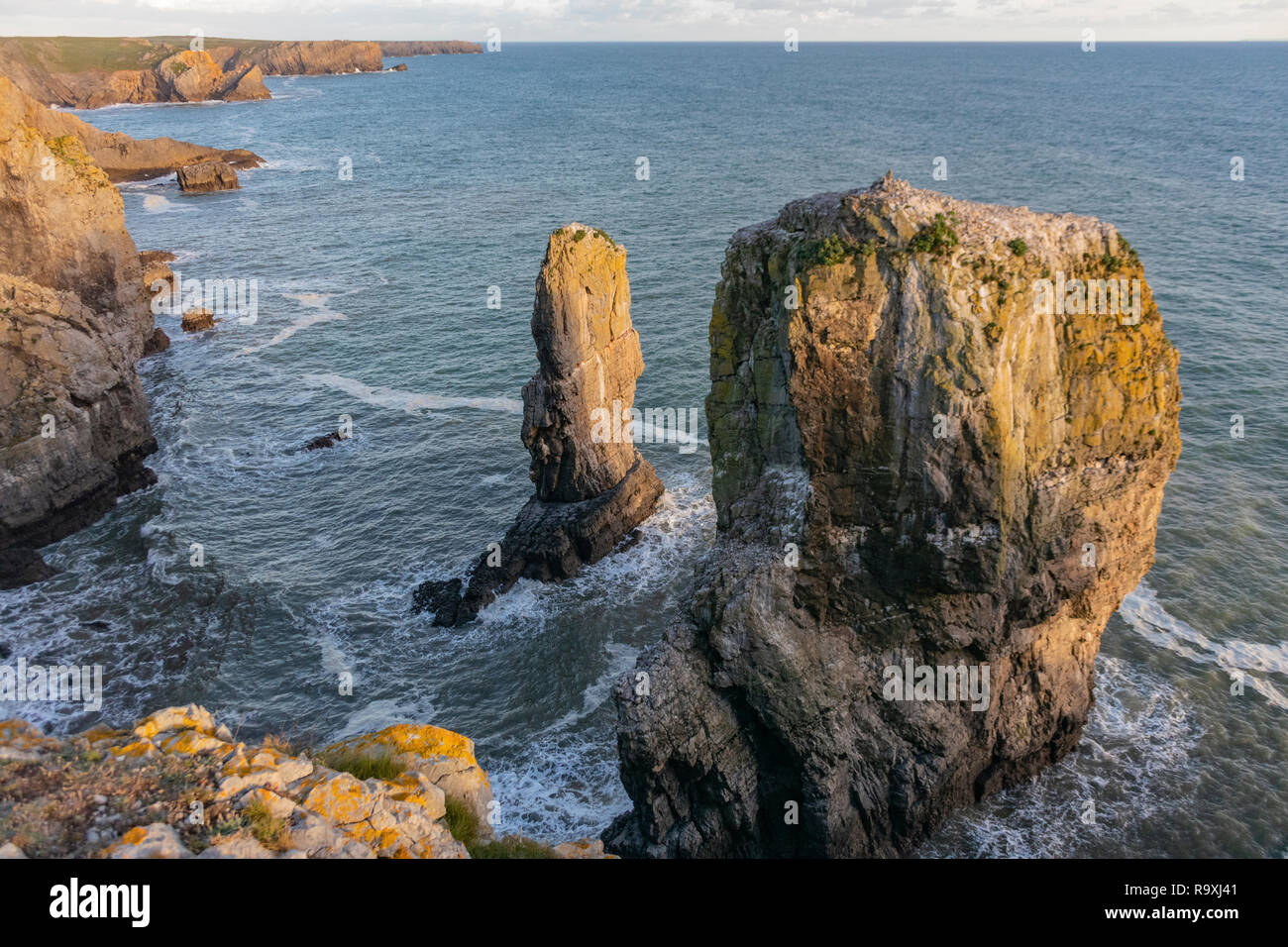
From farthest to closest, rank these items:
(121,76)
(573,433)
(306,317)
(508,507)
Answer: (121,76) → (306,317) → (508,507) → (573,433)

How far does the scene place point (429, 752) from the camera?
1733cm

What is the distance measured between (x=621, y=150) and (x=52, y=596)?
99.5 metres

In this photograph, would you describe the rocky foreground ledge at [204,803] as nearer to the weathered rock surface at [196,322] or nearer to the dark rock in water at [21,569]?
the dark rock in water at [21,569]

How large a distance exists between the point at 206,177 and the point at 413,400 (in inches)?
2808

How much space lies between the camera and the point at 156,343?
60.0 metres

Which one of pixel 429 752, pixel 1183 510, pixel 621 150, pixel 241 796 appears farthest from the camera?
pixel 621 150

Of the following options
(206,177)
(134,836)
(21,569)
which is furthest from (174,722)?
(206,177)

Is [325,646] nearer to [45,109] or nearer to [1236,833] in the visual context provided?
[1236,833]

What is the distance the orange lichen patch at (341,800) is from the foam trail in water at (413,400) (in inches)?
1483

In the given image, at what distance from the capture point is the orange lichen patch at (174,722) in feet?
48.2

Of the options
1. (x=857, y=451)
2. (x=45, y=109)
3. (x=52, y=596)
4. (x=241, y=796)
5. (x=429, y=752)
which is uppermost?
(x=45, y=109)

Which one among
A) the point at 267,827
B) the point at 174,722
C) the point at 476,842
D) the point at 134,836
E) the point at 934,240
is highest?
the point at 934,240

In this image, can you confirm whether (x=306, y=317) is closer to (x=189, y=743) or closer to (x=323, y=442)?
(x=323, y=442)

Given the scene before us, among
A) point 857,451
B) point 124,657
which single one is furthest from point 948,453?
point 124,657
